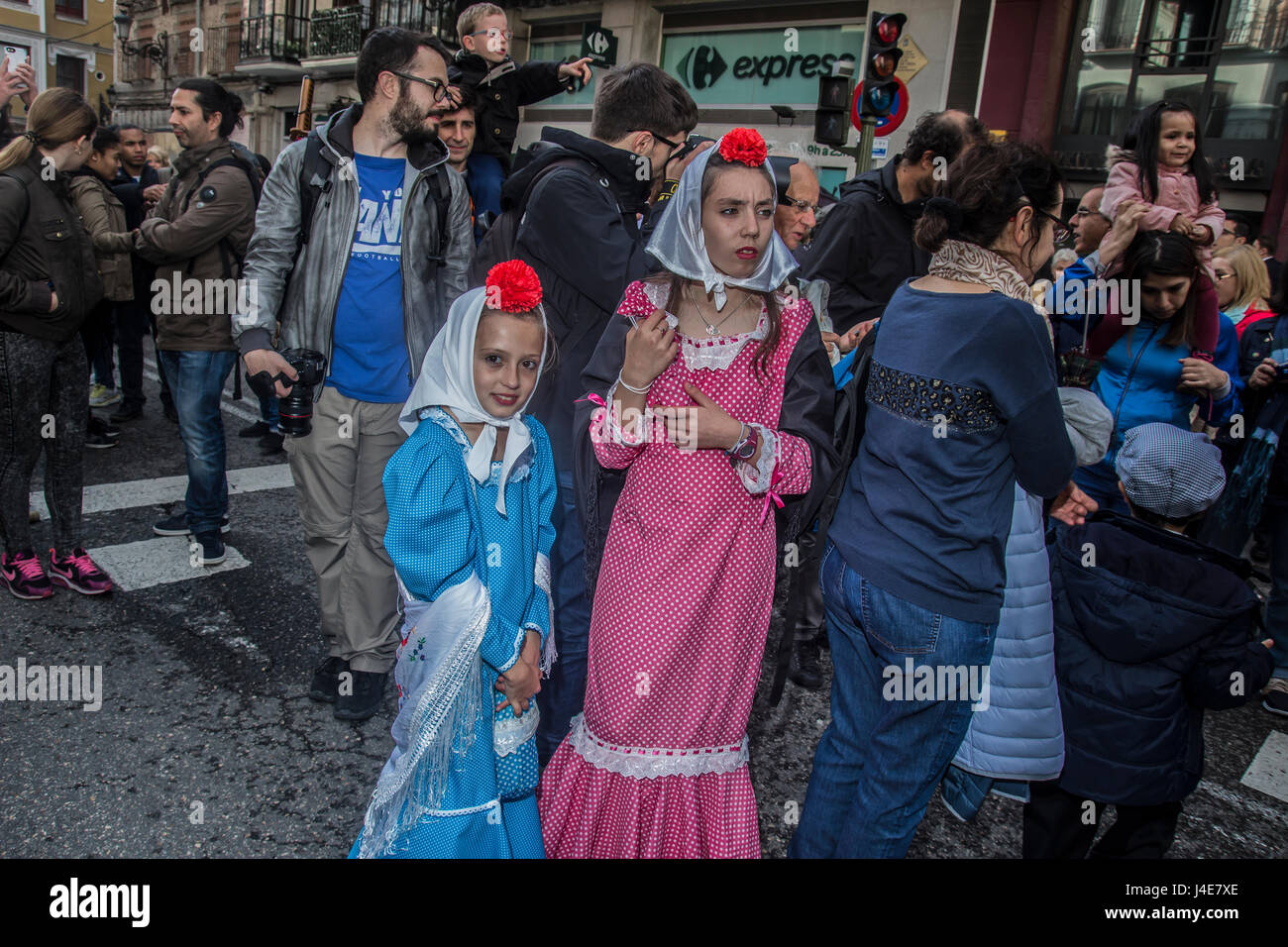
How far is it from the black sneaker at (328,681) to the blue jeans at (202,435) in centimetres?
156

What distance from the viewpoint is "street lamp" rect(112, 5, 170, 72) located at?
101 feet

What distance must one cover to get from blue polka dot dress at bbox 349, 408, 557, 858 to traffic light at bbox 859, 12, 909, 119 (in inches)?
289

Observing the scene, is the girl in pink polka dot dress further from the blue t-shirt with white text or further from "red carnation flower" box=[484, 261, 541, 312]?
the blue t-shirt with white text

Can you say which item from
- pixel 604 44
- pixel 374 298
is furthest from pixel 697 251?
pixel 604 44

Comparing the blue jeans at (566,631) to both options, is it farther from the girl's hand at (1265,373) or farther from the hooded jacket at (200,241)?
the girl's hand at (1265,373)

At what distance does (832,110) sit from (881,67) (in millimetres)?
579

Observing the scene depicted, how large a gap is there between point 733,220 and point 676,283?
23 cm

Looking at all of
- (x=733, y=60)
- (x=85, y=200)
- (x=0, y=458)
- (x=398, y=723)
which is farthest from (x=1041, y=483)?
(x=733, y=60)

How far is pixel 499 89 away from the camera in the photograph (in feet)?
15.2

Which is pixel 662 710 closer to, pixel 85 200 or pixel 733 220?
pixel 733 220

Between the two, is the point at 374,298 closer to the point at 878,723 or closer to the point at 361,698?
the point at 361,698

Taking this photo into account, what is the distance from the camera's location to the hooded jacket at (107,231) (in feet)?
19.9

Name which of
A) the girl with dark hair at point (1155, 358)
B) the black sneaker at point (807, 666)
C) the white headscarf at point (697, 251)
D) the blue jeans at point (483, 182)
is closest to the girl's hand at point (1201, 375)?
the girl with dark hair at point (1155, 358)

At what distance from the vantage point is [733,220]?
222 centimetres
